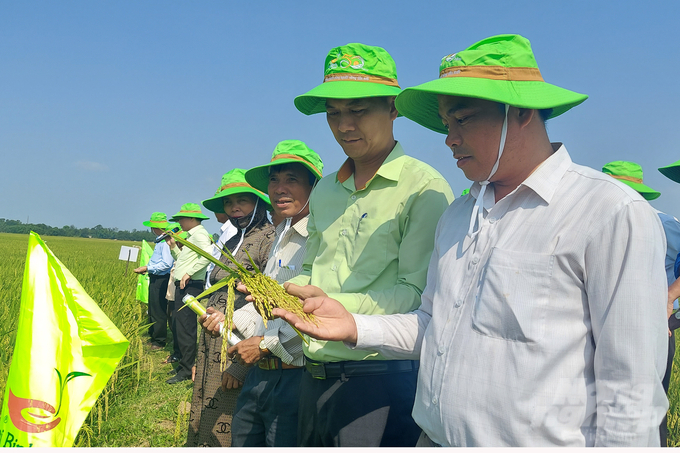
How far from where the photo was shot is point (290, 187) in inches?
120

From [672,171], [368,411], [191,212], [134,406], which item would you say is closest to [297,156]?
[368,411]

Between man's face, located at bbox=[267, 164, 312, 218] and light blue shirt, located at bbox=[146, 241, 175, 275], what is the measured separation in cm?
579

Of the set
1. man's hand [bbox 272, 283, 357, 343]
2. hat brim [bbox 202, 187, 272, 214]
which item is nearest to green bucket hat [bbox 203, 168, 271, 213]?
hat brim [bbox 202, 187, 272, 214]

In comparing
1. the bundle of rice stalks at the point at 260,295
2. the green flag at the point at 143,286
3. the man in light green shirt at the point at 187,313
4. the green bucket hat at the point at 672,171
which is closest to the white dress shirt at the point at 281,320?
the bundle of rice stalks at the point at 260,295

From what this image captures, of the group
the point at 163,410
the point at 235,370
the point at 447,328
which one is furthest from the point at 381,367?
the point at 163,410

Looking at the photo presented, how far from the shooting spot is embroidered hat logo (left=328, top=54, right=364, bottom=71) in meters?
2.16

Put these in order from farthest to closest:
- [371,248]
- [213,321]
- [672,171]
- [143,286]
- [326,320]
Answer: [143,286]
[672,171]
[213,321]
[371,248]
[326,320]

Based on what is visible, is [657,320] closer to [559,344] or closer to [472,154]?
[559,344]

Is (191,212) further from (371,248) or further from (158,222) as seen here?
(371,248)

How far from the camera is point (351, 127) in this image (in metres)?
2.14

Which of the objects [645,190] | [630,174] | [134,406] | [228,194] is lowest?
[134,406]

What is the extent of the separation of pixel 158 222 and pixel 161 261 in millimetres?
2700

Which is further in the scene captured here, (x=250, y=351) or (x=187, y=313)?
(x=187, y=313)

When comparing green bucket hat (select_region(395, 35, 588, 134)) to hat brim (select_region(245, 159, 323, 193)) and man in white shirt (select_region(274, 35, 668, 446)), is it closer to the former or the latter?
man in white shirt (select_region(274, 35, 668, 446))
